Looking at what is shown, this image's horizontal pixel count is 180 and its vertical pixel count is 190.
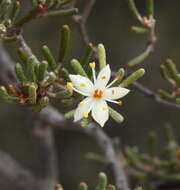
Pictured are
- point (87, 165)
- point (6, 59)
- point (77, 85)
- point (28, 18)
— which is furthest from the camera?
point (87, 165)

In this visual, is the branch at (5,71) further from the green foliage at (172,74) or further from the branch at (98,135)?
the green foliage at (172,74)

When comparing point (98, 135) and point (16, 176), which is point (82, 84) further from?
point (16, 176)

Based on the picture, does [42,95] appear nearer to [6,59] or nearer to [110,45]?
[6,59]

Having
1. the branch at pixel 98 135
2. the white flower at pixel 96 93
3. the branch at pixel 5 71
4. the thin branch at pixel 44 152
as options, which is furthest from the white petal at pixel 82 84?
the thin branch at pixel 44 152

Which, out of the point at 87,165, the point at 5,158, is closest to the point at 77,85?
the point at 5,158

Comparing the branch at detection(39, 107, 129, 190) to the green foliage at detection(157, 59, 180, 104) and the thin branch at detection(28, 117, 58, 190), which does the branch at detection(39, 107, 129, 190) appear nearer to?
the thin branch at detection(28, 117, 58, 190)

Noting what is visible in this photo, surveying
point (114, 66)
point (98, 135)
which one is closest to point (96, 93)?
point (98, 135)
